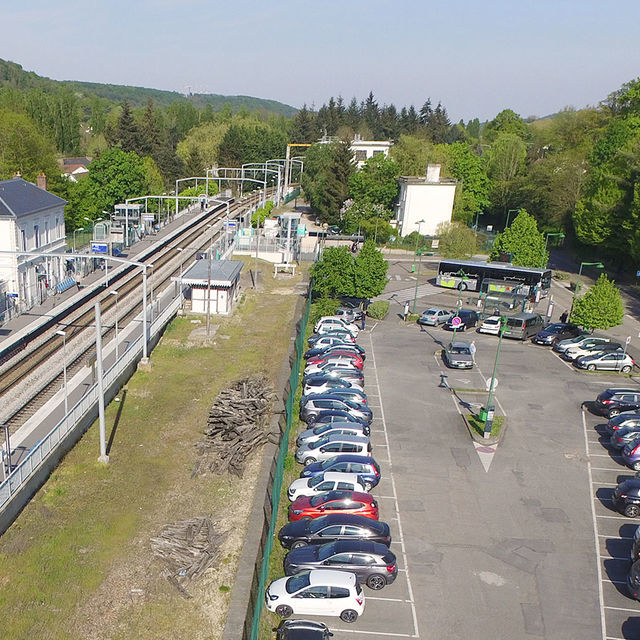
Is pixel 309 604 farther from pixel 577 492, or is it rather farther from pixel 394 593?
pixel 577 492

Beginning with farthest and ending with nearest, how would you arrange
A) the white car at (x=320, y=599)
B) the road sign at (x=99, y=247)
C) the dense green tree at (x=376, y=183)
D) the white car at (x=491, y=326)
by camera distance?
1. the dense green tree at (x=376, y=183)
2. the road sign at (x=99, y=247)
3. the white car at (x=491, y=326)
4. the white car at (x=320, y=599)

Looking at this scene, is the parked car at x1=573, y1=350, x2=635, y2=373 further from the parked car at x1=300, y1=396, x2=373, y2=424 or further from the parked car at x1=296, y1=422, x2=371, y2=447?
the parked car at x1=296, y1=422, x2=371, y2=447

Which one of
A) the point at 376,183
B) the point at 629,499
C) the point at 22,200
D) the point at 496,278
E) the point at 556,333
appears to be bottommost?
the point at 629,499

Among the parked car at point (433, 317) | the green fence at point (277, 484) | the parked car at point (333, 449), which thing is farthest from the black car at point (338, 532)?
the parked car at point (433, 317)

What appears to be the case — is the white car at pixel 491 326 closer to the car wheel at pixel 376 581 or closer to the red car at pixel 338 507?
the red car at pixel 338 507

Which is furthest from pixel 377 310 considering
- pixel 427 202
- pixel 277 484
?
pixel 427 202

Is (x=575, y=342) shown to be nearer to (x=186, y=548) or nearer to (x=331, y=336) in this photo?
(x=331, y=336)

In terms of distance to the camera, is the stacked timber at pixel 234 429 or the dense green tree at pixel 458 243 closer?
the stacked timber at pixel 234 429
